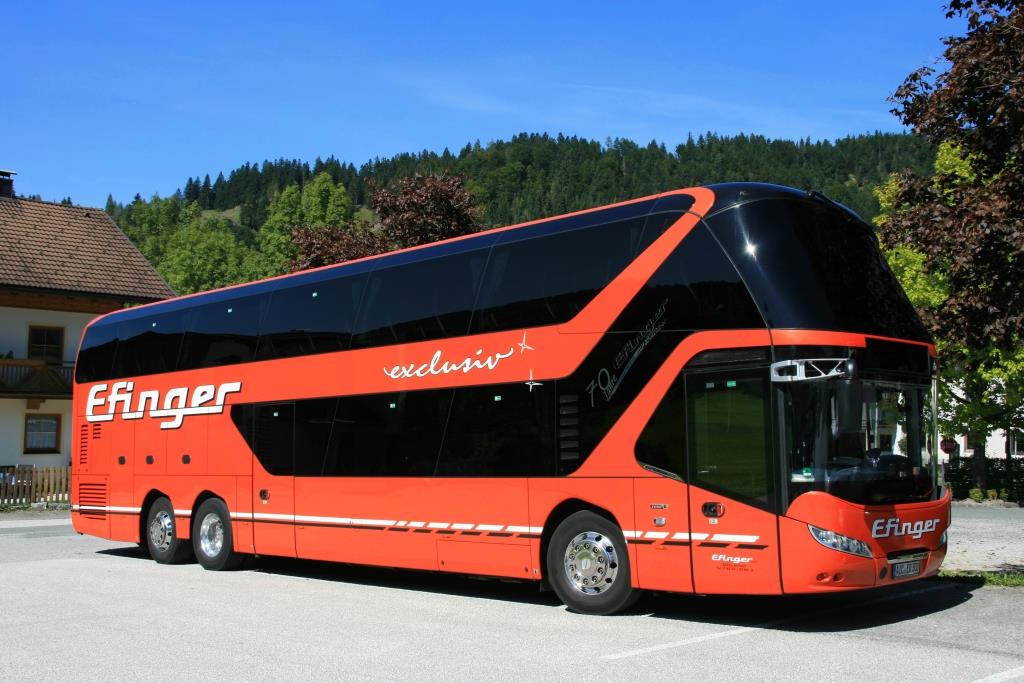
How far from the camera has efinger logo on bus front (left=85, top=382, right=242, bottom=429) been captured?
636 inches

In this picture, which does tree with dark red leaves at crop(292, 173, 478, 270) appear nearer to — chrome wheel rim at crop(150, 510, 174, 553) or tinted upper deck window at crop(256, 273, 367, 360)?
chrome wheel rim at crop(150, 510, 174, 553)

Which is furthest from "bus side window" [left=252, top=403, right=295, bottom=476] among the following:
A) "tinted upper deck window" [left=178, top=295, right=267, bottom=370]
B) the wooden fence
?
the wooden fence

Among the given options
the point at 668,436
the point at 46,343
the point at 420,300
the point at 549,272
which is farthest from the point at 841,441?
the point at 46,343

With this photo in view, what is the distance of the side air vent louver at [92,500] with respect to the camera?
1856 centimetres

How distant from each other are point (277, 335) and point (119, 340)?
4908 mm

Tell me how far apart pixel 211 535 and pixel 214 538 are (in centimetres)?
8

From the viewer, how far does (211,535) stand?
16.4 metres

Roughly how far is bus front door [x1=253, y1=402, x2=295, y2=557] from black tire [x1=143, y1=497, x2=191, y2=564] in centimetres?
227

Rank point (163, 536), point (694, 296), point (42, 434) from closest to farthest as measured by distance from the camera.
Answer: point (694, 296) < point (163, 536) < point (42, 434)

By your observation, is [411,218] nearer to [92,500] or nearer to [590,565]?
[92,500]

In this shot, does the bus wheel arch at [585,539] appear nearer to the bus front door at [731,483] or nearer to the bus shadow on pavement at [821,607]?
the bus shadow on pavement at [821,607]

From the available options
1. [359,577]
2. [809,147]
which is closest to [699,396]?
[359,577]

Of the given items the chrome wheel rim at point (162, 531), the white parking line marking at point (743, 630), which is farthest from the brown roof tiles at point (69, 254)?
the white parking line marking at point (743, 630)

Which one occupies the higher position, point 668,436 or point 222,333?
point 222,333
